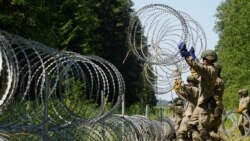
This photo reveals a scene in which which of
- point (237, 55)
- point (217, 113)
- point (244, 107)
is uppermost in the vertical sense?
point (237, 55)

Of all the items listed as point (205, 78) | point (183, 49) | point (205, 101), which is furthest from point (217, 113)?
point (183, 49)

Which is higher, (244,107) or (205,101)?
(244,107)

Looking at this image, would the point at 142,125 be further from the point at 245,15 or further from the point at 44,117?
the point at 245,15

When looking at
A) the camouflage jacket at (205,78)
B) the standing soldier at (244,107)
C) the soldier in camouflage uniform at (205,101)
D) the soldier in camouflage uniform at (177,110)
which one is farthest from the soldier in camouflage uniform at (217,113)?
the standing soldier at (244,107)

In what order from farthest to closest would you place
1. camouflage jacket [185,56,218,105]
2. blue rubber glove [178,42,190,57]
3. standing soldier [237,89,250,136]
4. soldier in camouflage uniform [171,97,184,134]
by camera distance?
standing soldier [237,89,250,136]
soldier in camouflage uniform [171,97,184,134]
camouflage jacket [185,56,218,105]
blue rubber glove [178,42,190,57]

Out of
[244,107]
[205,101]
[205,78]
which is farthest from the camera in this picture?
[244,107]

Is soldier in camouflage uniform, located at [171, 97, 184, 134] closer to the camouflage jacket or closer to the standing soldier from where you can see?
the standing soldier

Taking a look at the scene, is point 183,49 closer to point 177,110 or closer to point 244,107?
point 177,110

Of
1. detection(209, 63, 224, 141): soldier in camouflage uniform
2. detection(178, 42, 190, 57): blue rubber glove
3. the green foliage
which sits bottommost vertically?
detection(209, 63, 224, 141): soldier in camouflage uniform

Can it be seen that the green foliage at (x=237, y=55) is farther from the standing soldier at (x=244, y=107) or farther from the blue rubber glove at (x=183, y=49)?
the blue rubber glove at (x=183, y=49)

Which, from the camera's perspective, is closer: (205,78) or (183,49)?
(183,49)

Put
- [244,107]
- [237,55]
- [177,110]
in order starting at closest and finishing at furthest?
[177,110] → [244,107] → [237,55]

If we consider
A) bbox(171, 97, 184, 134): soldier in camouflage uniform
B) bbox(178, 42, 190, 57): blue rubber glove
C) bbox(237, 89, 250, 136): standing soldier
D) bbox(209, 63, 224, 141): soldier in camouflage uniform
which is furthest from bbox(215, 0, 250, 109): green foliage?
bbox(178, 42, 190, 57): blue rubber glove

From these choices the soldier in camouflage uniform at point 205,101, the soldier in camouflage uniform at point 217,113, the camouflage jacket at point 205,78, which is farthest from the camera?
the soldier in camouflage uniform at point 217,113
